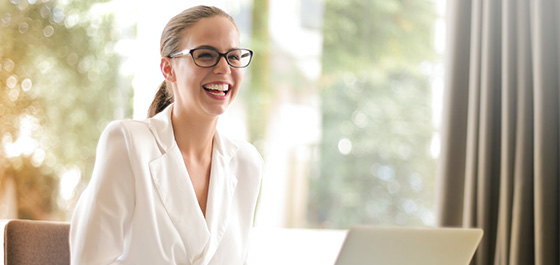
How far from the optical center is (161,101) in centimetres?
201

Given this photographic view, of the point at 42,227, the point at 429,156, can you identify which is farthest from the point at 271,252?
the point at 42,227

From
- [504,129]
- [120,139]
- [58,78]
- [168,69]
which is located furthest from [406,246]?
[58,78]

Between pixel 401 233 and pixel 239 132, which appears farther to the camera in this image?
pixel 239 132

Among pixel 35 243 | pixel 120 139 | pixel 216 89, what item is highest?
pixel 216 89

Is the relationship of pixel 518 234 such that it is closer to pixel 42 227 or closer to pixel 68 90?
pixel 42 227

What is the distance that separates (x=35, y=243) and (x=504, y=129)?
1.85 metres

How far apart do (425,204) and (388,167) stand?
0.90 ft

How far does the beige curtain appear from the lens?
8.14ft

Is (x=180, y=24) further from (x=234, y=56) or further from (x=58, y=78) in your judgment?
(x=58, y=78)

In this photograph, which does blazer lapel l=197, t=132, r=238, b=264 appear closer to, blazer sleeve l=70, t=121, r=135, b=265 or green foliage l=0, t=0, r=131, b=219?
blazer sleeve l=70, t=121, r=135, b=265

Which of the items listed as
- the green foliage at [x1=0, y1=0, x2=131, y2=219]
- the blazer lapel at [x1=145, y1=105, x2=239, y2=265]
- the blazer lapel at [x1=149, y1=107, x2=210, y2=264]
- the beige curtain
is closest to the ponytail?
the blazer lapel at [x1=145, y1=105, x2=239, y2=265]

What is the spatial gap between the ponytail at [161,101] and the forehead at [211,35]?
0.26m

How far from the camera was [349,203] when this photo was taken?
3.42 metres

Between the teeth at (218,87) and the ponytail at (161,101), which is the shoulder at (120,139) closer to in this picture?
the teeth at (218,87)
